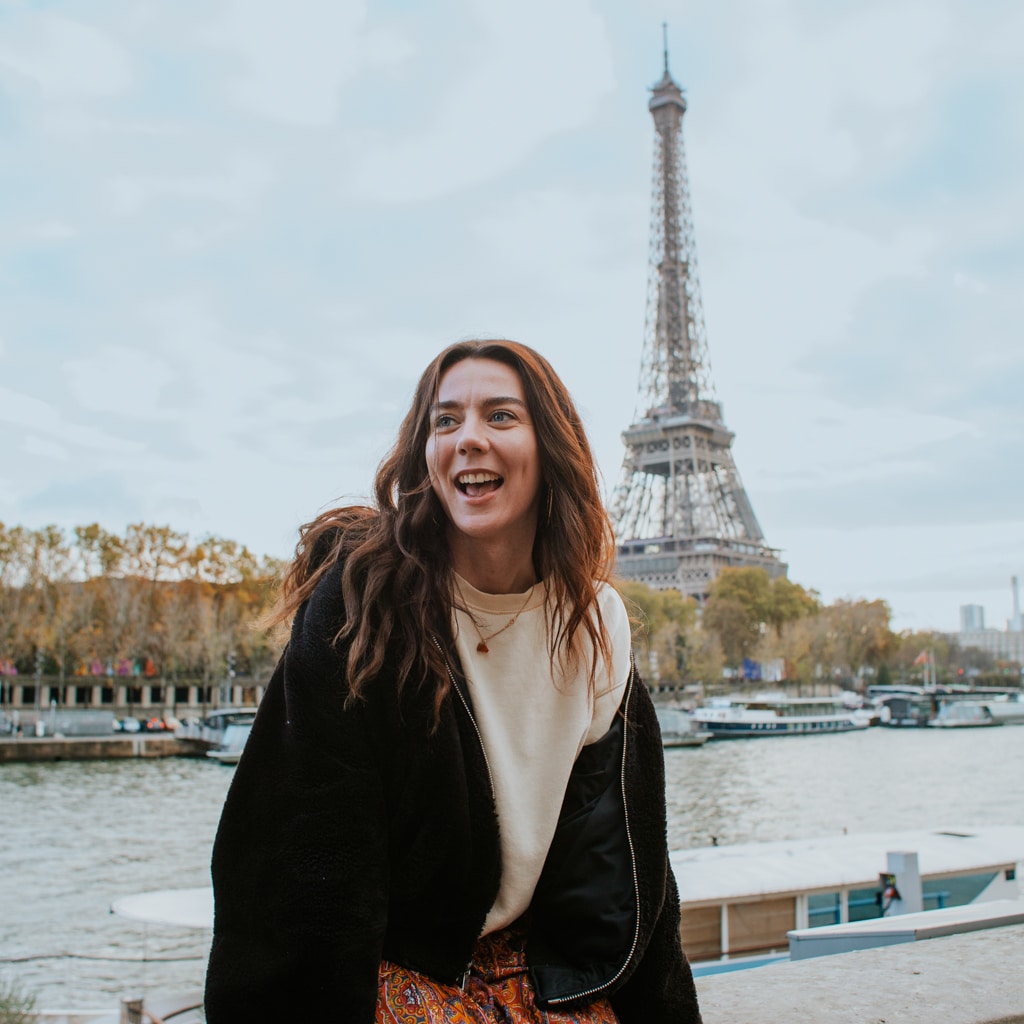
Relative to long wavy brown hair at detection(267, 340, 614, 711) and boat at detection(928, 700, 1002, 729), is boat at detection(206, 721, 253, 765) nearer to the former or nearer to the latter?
long wavy brown hair at detection(267, 340, 614, 711)

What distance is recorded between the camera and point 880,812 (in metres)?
25.1

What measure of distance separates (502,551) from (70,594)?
145 feet

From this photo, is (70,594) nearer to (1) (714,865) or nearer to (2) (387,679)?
(1) (714,865)

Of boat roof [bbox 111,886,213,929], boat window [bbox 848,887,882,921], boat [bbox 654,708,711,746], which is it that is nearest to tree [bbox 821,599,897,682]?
boat [bbox 654,708,711,746]

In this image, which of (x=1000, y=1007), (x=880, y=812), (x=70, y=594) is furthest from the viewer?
(x=70, y=594)

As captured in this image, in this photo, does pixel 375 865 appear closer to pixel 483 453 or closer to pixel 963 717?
pixel 483 453

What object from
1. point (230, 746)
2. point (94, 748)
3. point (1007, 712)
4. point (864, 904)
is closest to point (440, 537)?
point (864, 904)

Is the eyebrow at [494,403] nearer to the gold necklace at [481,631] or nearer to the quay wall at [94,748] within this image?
the gold necklace at [481,631]

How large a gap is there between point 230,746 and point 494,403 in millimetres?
34048

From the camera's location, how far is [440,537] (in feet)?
7.05

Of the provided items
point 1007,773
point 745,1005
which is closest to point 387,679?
point 745,1005

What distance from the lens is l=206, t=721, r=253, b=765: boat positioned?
108 feet

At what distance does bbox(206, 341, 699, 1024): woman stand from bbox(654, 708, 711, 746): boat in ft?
133

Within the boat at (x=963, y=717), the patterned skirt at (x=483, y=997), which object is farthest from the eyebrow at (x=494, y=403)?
the boat at (x=963, y=717)
